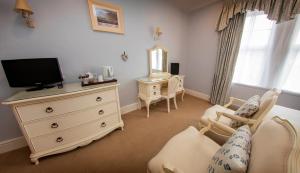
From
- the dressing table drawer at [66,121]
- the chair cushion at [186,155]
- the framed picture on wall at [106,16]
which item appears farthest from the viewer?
the framed picture on wall at [106,16]

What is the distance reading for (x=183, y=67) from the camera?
12.1 feet

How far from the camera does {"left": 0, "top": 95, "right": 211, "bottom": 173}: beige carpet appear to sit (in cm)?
143

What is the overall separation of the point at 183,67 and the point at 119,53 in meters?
2.18

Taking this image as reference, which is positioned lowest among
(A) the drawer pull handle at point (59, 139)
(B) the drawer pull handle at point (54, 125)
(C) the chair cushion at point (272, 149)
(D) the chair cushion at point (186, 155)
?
(A) the drawer pull handle at point (59, 139)

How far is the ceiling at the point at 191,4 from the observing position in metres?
2.64

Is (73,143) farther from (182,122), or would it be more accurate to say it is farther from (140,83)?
(182,122)

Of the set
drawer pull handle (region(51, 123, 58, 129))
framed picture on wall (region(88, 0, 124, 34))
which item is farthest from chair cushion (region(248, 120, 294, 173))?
framed picture on wall (region(88, 0, 124, 34))

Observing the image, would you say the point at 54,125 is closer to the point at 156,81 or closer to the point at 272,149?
the point at 156,81

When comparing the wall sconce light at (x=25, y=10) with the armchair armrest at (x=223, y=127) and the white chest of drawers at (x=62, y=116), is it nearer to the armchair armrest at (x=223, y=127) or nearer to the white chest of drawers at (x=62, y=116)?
the white chest of drawers at (x=62, y=116)

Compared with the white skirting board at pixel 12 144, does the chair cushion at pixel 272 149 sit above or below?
above

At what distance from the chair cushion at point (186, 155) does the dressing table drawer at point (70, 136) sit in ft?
3.63

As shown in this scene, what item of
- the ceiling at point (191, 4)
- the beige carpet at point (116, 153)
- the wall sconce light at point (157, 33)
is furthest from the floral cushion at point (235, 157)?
the ceiling at point (191, 4)

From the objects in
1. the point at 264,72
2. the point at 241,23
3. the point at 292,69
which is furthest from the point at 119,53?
the point at 292,69

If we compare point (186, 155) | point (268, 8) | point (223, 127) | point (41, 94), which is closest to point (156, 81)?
point (223, 127)
